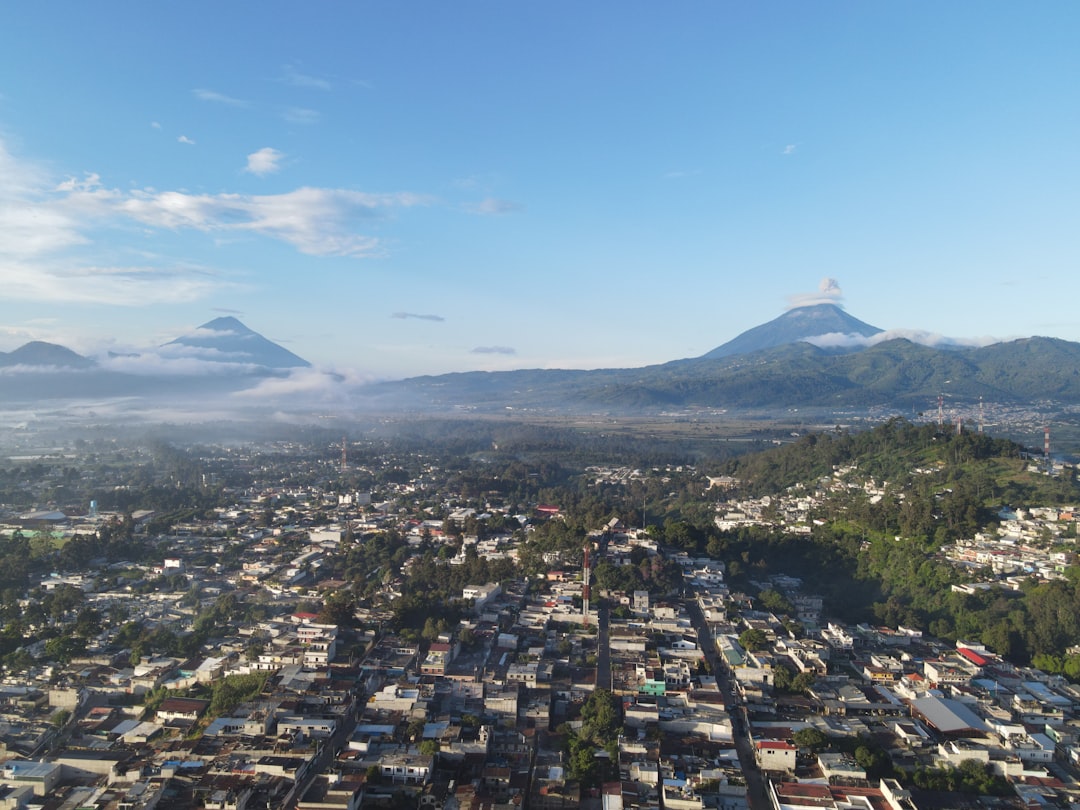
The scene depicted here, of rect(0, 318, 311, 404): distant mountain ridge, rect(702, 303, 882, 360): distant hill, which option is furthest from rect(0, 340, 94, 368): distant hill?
rect(702, 303, 882, 360): distant hill

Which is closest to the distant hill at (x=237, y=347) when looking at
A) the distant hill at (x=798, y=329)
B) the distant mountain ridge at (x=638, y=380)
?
the distant mountain ridge at (x=638, y=380)

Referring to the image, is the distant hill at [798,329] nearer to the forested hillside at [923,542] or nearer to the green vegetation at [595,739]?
the forested hillside at [923,542]

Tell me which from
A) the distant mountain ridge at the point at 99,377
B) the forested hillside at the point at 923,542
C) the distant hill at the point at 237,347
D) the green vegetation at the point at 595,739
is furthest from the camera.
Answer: the distant hill at the point at 237,347

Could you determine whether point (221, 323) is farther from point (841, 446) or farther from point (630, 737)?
point (630, 737)

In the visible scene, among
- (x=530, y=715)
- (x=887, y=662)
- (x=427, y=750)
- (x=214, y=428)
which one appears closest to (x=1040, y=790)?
(x=887, y=662)

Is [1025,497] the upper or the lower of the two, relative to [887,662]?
upper

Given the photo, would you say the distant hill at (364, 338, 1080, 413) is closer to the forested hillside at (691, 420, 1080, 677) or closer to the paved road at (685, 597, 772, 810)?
the forested hillside at (691, 420, 1080, 677)

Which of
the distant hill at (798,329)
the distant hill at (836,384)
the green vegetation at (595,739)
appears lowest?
the green vegetation at (595,739)
